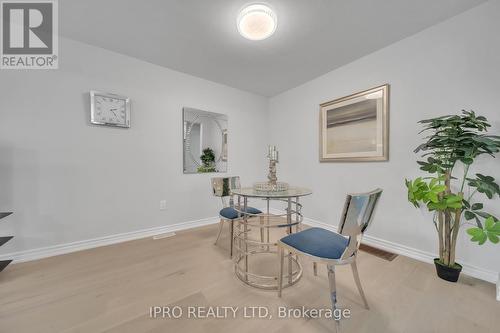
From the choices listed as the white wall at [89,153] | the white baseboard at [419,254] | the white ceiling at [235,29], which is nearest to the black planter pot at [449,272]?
the white baseboard at [419,254]

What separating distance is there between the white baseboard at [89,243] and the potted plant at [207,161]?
2.73 feet

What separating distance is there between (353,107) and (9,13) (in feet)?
12.1

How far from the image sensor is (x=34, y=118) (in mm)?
1805

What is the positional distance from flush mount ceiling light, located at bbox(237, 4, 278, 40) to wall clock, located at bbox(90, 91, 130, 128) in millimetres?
1648

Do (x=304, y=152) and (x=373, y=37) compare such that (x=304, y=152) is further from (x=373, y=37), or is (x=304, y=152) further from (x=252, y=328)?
(x=252, y=328)

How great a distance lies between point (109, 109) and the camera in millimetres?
2131

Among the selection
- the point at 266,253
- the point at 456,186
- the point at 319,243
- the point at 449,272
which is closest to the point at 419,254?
the point at 449,272

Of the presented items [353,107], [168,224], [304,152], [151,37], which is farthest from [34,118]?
[353,107]

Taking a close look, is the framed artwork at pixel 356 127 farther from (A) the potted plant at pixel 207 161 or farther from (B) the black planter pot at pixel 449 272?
(A) the potted plant at pixel 207 161

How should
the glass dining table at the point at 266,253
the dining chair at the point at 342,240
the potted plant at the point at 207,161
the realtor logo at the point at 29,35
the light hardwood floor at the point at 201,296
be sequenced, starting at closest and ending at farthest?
the dining chair at the point at 342,240
the light hardwood floor at the point at 201,296
the glass dining table at the point at 266,253
the realtor logo at the point at 29,35
the potted plant at the point at 207,161

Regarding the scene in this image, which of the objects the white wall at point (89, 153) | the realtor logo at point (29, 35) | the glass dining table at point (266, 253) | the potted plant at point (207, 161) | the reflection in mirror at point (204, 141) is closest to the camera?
the glass dining table at point (266, 253)

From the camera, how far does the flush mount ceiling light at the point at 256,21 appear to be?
1558 mm

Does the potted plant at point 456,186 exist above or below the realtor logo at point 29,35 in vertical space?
below

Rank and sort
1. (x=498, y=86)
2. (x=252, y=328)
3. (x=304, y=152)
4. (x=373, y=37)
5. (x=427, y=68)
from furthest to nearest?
1. (x=304, y=152)
2. (x=373, y=37)
3. (x=427, y=68)
4. (x=498, y=86)
5. (x=252, y=328)
